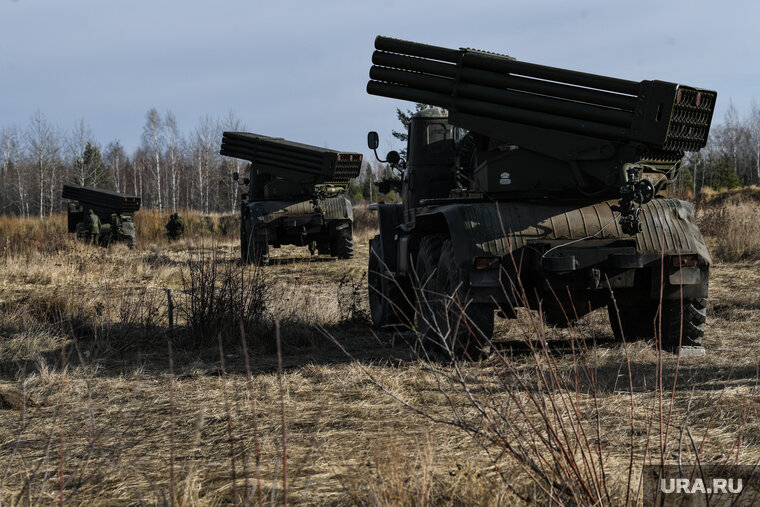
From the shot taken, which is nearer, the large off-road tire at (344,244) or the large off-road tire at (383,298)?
the large off-road tire at (383,298)

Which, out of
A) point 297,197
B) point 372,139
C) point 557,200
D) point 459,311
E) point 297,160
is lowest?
point 459,311

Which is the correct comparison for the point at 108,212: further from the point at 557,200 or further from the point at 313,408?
the point at 313,408

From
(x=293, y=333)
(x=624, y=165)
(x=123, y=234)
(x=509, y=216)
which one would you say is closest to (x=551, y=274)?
(x=509, y=216)

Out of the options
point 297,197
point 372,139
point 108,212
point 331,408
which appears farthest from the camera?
point 108,212

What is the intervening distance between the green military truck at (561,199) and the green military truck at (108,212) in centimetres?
1819

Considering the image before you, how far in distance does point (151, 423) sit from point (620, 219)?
3962 mm

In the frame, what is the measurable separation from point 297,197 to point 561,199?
12.5 meters

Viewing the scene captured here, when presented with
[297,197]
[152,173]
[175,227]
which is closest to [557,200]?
[297,197]

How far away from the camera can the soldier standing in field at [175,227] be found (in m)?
27.2

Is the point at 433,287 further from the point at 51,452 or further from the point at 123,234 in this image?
the point at 123,234

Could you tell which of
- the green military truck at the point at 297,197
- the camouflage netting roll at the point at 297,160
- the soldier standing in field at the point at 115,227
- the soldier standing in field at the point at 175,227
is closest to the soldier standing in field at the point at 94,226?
Answer: the soldier standing in field at the point at 115,227

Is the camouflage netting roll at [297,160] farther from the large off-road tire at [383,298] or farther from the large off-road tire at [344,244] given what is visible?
the large off-road tire at [383,298]

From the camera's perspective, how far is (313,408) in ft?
17.0

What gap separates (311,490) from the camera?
11.4 feet
